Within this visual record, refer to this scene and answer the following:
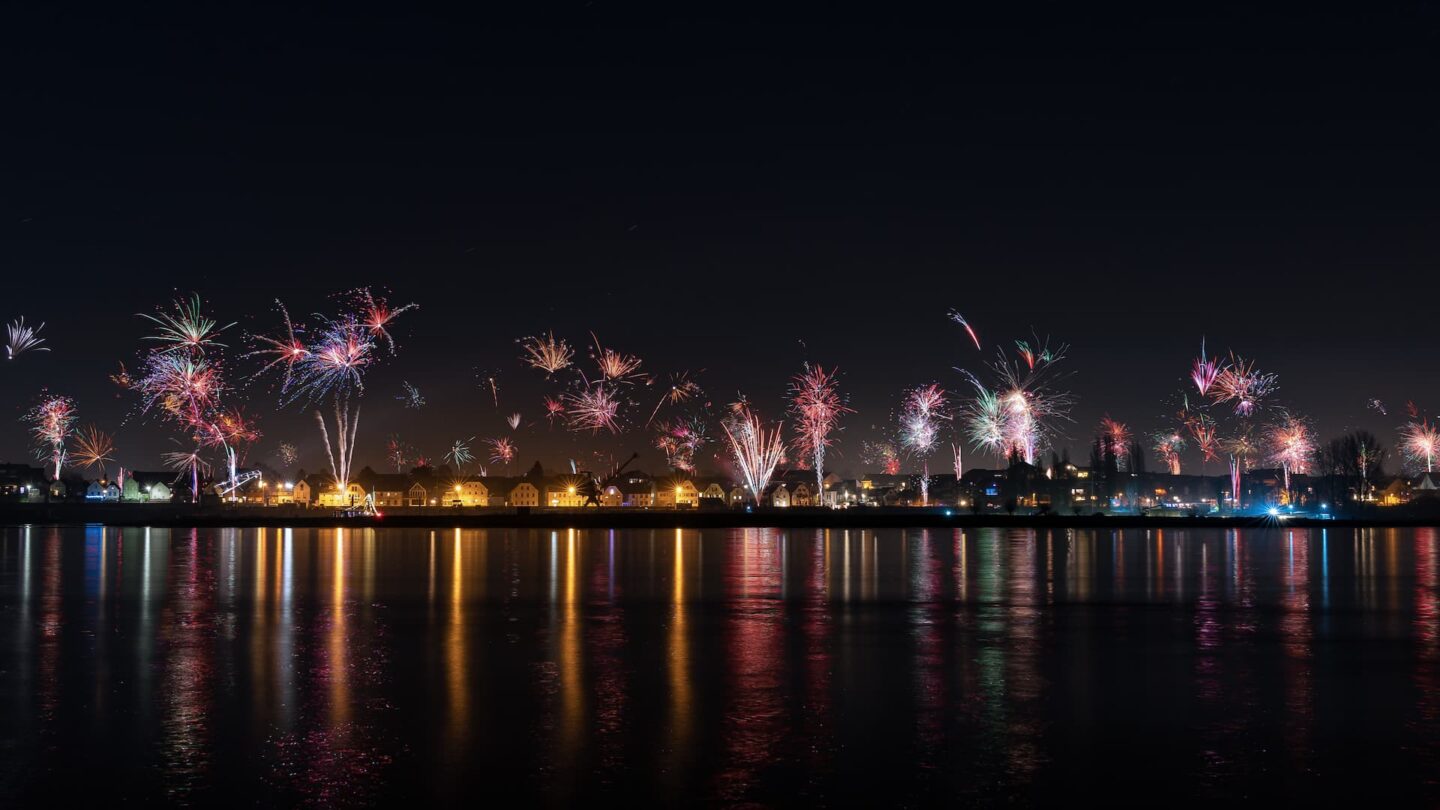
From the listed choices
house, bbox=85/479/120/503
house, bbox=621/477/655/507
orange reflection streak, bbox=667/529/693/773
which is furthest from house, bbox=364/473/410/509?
orange reflection streak, bbox=667/529/693/773

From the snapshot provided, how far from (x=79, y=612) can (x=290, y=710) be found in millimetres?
16729

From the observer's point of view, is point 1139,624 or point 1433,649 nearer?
point 1433,649

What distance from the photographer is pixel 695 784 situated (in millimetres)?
13039

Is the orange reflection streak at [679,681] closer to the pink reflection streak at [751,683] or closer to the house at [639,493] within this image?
the pink reflection streak at [751,683]

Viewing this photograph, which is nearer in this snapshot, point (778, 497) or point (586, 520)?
point (586, 520)

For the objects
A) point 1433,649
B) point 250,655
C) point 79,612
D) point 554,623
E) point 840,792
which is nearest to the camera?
point 840,792

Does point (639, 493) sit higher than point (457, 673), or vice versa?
point (457, 673)

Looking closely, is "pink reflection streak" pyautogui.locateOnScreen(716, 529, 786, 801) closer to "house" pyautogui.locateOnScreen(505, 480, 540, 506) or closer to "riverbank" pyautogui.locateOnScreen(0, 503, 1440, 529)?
"riverbank" pyautogui.locateOnScreen(0, 503, 1440, 529)

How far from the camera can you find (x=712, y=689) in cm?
1886

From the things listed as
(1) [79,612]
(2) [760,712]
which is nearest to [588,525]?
(1) [79,612]

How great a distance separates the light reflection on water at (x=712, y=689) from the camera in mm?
13445

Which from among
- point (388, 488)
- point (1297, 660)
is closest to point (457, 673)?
point (1297, 660)

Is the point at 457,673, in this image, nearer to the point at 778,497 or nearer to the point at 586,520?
the point at 586,520

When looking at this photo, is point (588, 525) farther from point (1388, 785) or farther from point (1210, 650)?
point (1388, 785)
